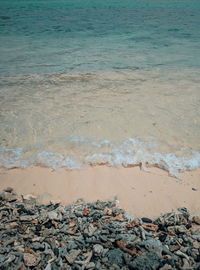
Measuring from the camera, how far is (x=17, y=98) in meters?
6.31

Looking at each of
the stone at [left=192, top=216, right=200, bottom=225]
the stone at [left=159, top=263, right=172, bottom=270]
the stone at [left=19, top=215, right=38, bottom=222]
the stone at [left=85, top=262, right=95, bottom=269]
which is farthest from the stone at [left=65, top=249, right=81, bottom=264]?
the stone at [left=192, top=216, right=200, bottom=225]

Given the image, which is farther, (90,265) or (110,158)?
(110,158)

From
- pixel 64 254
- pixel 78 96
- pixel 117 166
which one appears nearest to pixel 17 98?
pixel 78 96

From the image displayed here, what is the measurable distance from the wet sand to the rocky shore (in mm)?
184

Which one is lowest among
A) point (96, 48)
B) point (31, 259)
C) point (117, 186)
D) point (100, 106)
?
point (117, 186)

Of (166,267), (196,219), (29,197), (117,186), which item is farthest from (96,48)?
(166,267)

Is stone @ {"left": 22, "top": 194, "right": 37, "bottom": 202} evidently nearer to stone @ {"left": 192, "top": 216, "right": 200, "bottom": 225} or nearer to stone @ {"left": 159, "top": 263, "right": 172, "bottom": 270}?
stone @ {"left": 159, "top": 263, "right": 172, "bottom": 270}

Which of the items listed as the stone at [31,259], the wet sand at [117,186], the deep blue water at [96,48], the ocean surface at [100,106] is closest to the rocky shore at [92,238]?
the stone at [31,259]

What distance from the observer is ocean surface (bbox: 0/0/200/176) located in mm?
4078

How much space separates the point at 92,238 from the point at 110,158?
66.6 inches

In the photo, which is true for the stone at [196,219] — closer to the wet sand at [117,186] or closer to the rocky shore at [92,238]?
the rocky shore at [92,238]

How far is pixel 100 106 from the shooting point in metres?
5.79

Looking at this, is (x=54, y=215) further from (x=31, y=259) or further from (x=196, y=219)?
(x=196, y=219)

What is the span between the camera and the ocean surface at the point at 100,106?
4.08 metres
